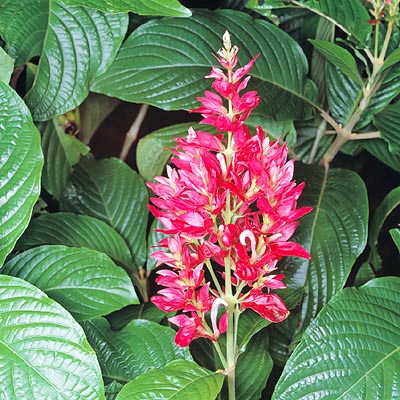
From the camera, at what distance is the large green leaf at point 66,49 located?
108cm

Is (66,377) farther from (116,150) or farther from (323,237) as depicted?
(116,150)

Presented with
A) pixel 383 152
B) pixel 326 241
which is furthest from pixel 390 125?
pixel 326 241

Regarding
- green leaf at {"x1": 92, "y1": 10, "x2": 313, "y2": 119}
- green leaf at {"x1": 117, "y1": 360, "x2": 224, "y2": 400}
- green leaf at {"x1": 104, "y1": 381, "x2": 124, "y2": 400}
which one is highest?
green leaf at {"x1": 92, "y1": 10, "x2": 313, "y2": 119}

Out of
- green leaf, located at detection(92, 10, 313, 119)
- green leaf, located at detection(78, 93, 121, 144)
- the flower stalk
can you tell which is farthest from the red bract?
green leaf, located at detection(78, 93, 121, 144)

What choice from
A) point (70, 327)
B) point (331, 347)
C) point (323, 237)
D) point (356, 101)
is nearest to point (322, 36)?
point (356, 101)

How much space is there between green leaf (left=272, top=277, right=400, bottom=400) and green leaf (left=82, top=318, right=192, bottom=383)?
6.3 inches

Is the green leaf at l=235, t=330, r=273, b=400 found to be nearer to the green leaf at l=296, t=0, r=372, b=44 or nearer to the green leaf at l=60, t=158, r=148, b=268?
the green leaf at l=60, t=158, r=148, b=268

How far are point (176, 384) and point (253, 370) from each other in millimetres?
240

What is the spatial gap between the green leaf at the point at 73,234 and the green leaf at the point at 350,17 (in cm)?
49

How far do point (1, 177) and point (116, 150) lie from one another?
0.67 metres

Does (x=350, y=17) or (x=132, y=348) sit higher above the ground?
(x=350, y=17)

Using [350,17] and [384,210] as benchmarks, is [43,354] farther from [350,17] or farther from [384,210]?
[350,17]

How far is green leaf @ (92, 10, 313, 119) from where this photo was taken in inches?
43.5

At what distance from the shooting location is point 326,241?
106cm
